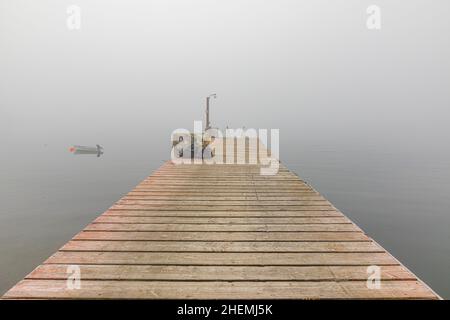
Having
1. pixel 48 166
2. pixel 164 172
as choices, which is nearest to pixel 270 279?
pixel 164 172

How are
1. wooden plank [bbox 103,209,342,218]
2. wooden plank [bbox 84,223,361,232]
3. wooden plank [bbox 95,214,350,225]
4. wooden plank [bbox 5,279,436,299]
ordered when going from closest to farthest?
wooden plank [bbox 5,279,436,299]
wooden plank [bbox 84,223,361,232]
wooden plank [bbox 95,214,350,225]
wooden plank [bbox 103,209,342,218]

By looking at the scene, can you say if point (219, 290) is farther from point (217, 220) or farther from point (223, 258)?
point (217, 220)

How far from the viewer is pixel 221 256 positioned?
14.0 feet

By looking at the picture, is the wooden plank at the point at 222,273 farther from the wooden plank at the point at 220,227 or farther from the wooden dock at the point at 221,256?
the wooden plank at the point at 220,227

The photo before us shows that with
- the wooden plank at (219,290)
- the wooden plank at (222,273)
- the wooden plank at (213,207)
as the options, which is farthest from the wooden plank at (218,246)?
the wooden plank at (213,207)

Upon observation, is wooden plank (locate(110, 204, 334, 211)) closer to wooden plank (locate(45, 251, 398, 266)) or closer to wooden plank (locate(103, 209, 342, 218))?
wooden plank (locate(103, 209, 342, 218))

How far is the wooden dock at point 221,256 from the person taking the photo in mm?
3375

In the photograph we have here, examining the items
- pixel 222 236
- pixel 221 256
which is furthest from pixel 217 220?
pixel 221 256

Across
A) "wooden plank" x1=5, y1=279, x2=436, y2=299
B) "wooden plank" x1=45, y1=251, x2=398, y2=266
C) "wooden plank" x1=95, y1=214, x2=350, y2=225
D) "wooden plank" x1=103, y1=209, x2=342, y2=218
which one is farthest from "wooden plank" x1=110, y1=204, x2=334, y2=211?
"wooden plank" x1=5, y1=279, x2=436, y2=299

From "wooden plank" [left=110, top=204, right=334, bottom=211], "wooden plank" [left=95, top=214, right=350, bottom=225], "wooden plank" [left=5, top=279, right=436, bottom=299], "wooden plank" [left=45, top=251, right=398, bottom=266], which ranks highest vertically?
"wooden plank" [left=110, top=204, right=334, bottom=211]

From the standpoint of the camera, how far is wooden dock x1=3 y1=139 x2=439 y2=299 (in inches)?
133

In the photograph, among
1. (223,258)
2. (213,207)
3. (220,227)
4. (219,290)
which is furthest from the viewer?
(213,207)
